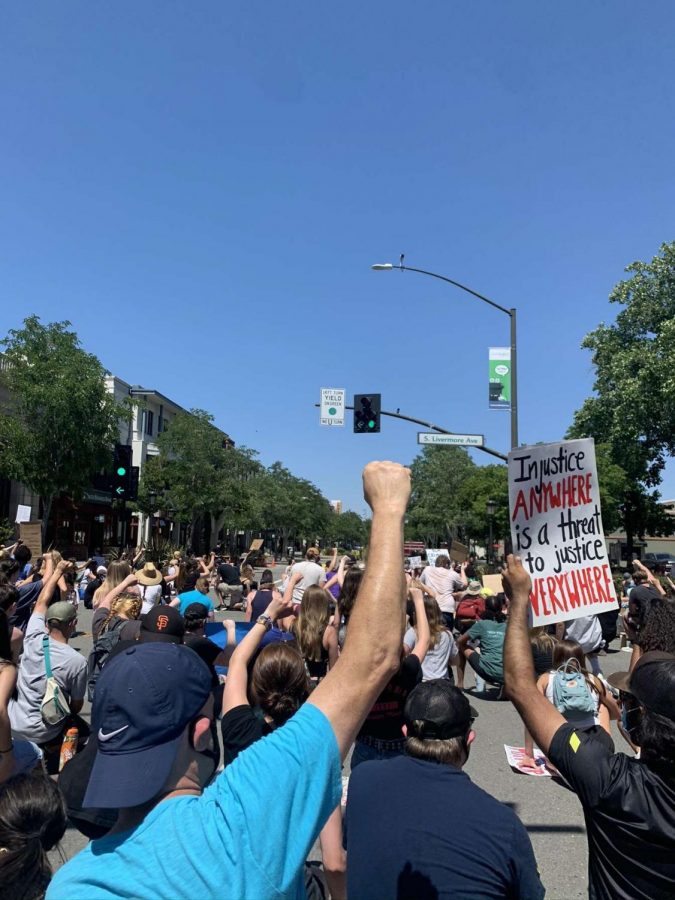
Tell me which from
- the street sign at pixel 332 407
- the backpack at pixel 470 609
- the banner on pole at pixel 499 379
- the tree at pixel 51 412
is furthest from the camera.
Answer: the tree at pixel 51 412

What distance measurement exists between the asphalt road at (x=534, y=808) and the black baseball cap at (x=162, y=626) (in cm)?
139

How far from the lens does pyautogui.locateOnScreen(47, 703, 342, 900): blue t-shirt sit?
1290mm

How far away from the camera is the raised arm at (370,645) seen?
1.45 meters

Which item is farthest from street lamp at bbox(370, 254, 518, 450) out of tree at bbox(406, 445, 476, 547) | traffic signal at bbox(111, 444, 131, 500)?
tree at bbox(406, 445, 476, 547)

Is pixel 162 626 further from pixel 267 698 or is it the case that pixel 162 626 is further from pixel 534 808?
pixel 534 808

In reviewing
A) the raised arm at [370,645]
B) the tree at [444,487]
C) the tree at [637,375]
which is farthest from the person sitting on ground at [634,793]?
the tree at [444,487]

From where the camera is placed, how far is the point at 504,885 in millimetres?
2123

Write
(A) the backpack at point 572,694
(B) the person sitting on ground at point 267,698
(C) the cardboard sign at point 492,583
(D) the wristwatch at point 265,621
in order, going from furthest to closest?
1. (C) the cardboard sign at point 492,583
2. (A) the backpack at point 572,694
3. (D) the wristwatch at point 265,621
4. (B) the person sitting on ground at point 267,698

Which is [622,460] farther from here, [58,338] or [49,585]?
[49,585]

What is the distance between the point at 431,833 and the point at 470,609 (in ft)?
34.8

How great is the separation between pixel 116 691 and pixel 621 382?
1334 inches

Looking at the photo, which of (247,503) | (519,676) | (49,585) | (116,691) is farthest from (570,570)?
(247,503)

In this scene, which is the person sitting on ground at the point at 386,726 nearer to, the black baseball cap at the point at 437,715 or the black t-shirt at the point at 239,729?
the black t-shirt at the point at 239,729

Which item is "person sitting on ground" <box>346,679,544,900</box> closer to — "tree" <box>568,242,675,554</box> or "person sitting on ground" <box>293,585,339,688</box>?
"person sitting on ground" <box>293,585,339,688</box>
